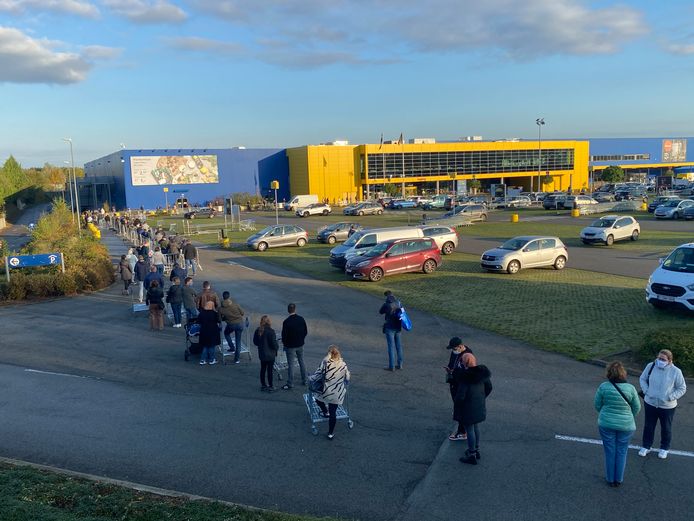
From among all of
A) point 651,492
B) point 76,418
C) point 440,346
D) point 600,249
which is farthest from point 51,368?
point 600,249

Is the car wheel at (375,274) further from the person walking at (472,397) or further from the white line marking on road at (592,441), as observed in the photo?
the person walking at (472,397)

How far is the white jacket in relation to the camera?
23.5 feet

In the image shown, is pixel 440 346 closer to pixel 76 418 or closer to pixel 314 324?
pixel 314 324

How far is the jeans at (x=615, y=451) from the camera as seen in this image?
668 centimetres

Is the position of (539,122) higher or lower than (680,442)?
higher

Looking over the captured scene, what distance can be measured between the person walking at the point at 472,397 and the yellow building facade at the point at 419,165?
82.0m

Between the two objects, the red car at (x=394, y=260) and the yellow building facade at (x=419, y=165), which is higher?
the yellow building facade at (x=419, y=165)

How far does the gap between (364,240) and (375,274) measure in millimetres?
4212

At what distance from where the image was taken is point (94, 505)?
6.18 m

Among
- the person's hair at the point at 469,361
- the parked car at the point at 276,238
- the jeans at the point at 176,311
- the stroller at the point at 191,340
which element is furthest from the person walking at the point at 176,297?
the parked car at the point at 276,238

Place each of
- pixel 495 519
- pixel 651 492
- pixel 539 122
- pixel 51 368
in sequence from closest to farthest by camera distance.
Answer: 1. pixel 495 519
2. pixel 651 492
3. pixel 51 368
4. pixel 539 122

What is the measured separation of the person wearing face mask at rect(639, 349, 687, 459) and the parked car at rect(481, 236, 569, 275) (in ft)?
50.5

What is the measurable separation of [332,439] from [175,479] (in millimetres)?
2214

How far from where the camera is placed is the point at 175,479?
7285mm
